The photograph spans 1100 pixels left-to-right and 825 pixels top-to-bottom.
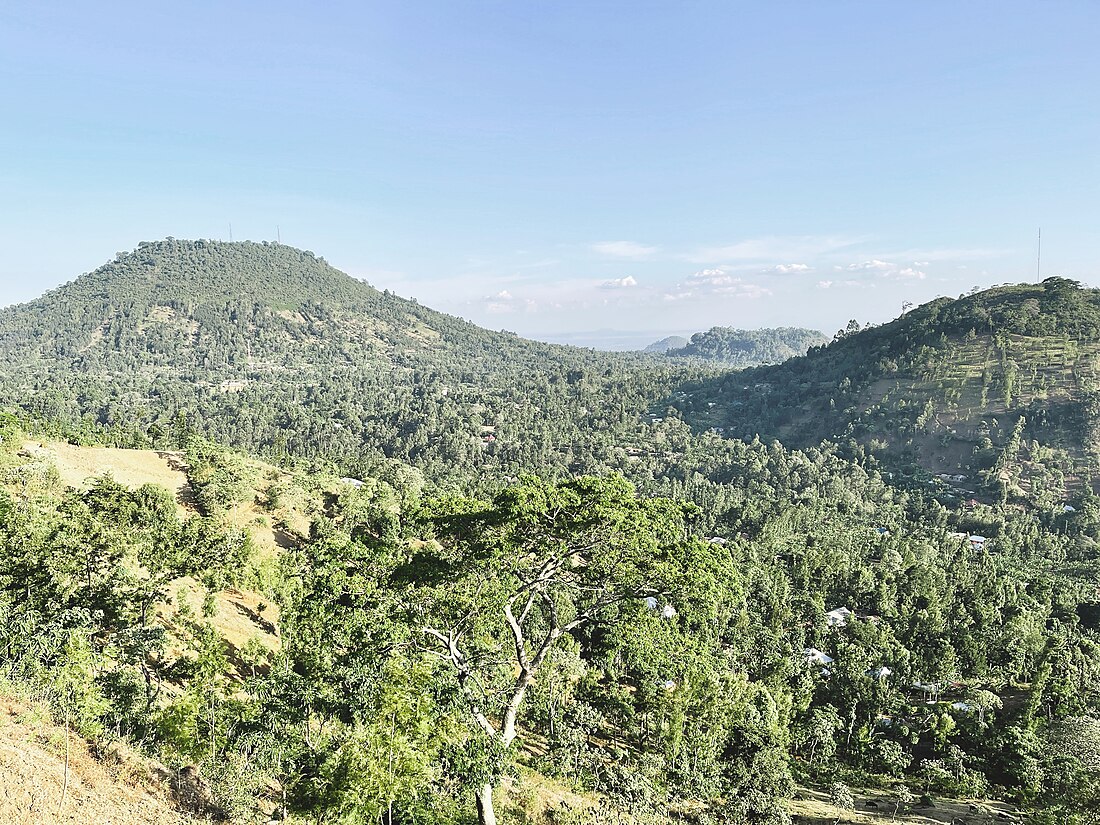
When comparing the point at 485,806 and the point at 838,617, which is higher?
the point at 485,806

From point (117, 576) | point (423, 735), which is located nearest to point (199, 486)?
point (117, 576)

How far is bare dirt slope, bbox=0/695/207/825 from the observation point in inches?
397

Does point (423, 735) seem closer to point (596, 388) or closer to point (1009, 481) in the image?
point (1009, 481)

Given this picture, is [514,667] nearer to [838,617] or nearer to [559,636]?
[559,636]

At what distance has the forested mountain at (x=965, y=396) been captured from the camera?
93.2 m

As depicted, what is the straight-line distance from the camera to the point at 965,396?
109 m

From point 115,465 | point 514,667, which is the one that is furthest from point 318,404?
point 514,667

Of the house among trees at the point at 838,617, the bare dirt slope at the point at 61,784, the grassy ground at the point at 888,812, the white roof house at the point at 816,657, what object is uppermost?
the bare dirt slope at the point at 61,784

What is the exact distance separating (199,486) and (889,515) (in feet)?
279

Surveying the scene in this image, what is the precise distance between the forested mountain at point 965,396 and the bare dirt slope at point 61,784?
10556 centimetres

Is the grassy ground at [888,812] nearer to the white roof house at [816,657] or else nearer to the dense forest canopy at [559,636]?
the dense forest canopy at [559,636]

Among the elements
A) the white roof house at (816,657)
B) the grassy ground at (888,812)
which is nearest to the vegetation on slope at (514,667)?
the white roof house at (816,657)

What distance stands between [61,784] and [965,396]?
131m

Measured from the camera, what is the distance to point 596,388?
16112cm
